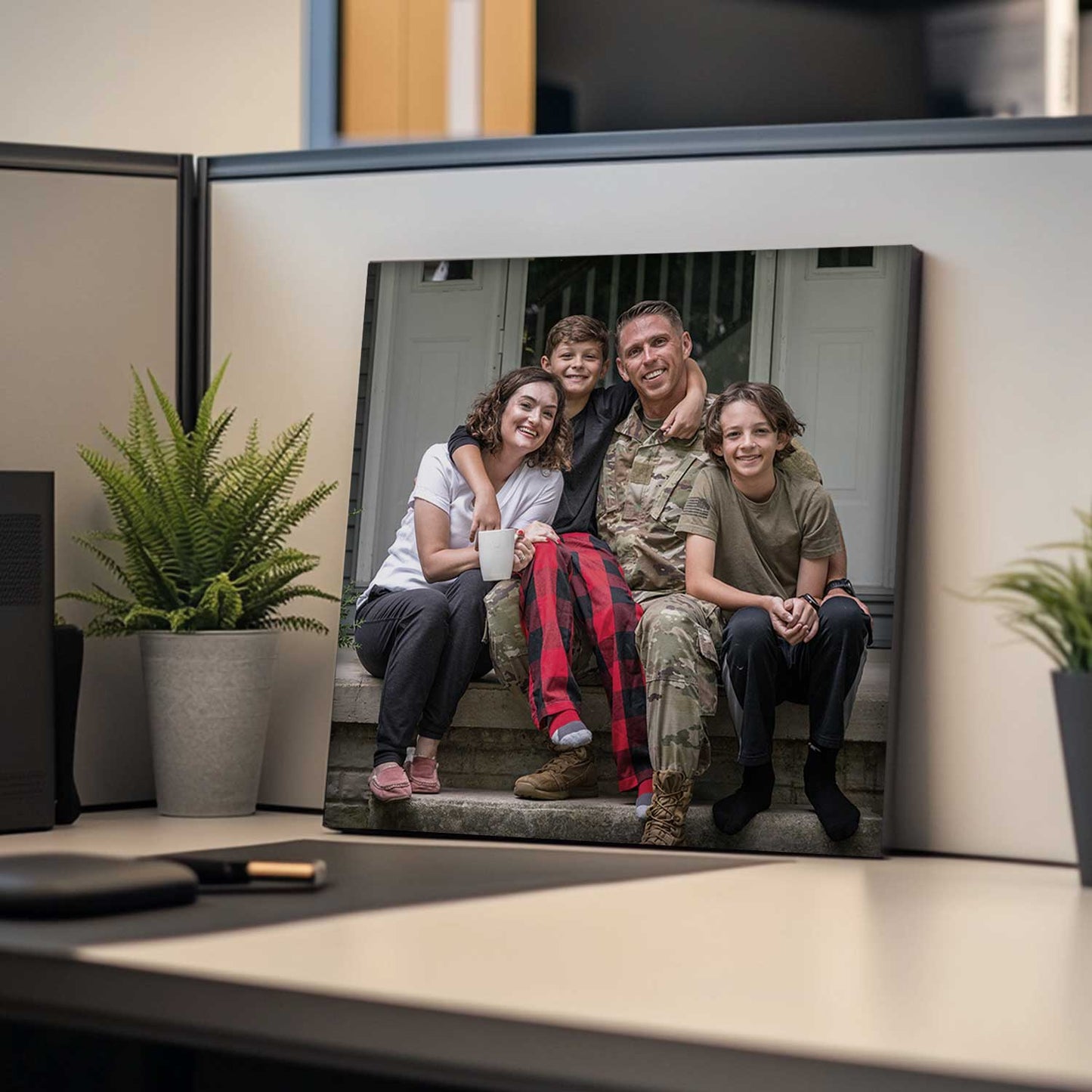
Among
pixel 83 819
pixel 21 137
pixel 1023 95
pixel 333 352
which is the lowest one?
pixel 83 819

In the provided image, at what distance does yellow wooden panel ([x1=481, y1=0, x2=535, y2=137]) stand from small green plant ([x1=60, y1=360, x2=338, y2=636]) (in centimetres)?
175

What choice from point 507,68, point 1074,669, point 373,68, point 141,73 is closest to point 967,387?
point 1074,669

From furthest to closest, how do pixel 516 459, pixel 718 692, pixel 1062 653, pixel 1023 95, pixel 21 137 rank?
pixel 1023 95 < pixel 21 137 < pixel 516 459 < pixel 718 692 < pixel 1062 653

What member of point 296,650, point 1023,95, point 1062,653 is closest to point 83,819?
point 296,650

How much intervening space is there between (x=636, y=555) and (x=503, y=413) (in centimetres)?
20

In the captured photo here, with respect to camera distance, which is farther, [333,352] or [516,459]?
[333,352]

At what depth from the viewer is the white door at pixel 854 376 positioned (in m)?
Result: 1.28

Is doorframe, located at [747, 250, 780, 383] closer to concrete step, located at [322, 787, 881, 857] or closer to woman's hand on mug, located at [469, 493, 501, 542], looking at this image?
woman's hand on mug, located at [469, 493, 501, 542]

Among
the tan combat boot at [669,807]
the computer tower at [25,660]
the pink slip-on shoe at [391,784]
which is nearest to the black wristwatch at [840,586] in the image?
the tan combat boot at [669,807]

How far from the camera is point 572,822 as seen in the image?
1272mm

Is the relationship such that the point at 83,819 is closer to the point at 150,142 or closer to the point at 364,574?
the point at 364,574

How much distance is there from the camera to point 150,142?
82.4 inches

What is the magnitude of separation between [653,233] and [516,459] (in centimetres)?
27

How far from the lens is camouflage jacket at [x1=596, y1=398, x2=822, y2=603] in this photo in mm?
1313
